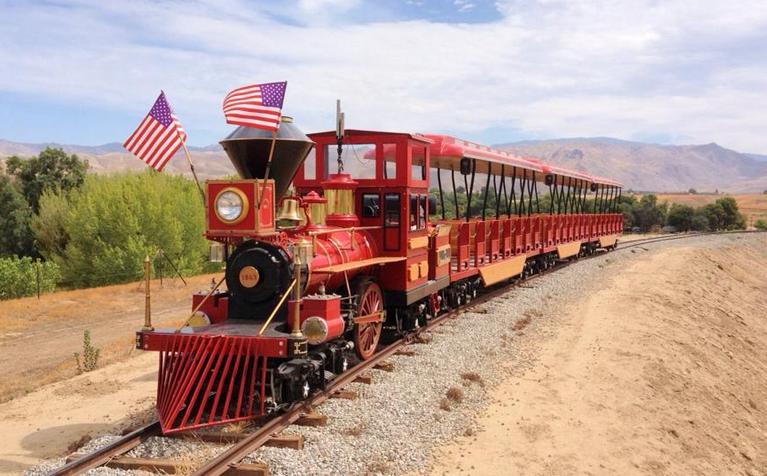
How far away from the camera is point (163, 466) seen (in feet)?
19.7

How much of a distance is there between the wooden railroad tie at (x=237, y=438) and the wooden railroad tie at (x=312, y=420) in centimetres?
47

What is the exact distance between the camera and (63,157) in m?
47.5

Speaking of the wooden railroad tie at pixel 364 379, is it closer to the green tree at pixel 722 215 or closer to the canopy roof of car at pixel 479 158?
the canopy roof of car at pixel 479 158

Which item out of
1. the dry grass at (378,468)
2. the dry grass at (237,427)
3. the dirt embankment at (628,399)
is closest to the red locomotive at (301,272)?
the dry grass at (237,427)

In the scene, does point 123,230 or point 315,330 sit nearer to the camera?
point 315,330

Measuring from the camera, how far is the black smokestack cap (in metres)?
8.03

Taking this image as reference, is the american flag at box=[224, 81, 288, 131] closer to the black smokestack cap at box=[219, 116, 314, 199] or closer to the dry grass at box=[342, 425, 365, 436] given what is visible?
the black smokestack cap at box=[219, 116, 314, 199]

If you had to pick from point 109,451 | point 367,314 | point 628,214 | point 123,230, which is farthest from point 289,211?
point 628,214

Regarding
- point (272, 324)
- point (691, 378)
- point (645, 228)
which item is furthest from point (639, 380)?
point (645, 228)

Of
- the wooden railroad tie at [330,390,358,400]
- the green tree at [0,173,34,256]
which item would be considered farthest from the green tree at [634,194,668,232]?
the wooden railroad tie at [330,390,358,400]

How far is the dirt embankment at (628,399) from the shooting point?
24.7 ft

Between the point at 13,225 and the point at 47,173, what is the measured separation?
4.70 metres

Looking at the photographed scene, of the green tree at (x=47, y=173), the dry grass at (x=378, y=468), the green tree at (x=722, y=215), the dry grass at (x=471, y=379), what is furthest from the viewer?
the green tree at (x=722, y=215)

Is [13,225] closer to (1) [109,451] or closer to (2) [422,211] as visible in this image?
(2) [422,211]
